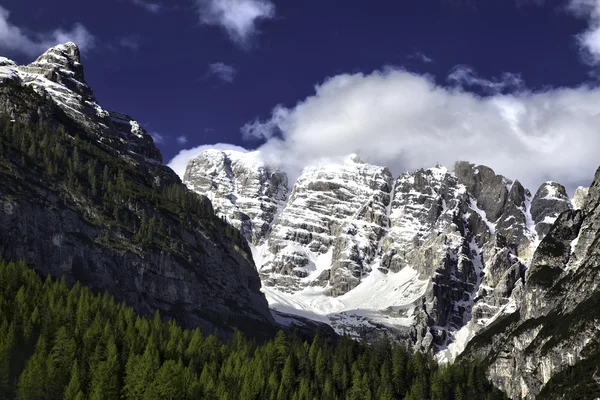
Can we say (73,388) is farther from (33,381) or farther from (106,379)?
(106,379)

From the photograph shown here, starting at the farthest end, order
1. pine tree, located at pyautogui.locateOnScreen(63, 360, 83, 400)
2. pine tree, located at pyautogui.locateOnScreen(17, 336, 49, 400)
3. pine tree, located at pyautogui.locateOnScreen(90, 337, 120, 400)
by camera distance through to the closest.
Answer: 1. pine tree, located at pyautogui.locateOnScreen(90, 337, 120, 400)
2. pine tree, located at pyautogui.locateOnScreen(63, 360, 83, 400)
3. pine tree, located at pyautogui.locateOnScreen(17, 336, 49, 400)

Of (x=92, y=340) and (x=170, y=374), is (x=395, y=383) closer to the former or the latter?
(x=170, y=374)

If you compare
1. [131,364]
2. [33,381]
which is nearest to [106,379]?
[131,364]

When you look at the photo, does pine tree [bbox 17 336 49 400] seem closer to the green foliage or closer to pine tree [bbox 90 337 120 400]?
the green foliage

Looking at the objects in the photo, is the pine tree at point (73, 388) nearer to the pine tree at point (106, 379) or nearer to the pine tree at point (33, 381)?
the pine tree at point (106, 379)

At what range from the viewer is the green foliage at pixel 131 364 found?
147m

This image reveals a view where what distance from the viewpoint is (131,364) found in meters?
157

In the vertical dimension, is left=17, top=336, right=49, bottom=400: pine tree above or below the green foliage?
below

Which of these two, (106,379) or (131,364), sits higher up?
(131,364)

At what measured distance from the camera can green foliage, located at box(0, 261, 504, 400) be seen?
14688 cm

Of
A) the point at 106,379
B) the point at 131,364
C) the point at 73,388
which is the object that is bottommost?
the point at 73,388

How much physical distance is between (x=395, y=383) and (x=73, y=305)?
7940 centimetres

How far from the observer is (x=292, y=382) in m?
183

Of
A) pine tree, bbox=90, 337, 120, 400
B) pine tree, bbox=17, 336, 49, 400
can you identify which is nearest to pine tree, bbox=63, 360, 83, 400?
pine tree, bbox=90, 337, 120, 400
